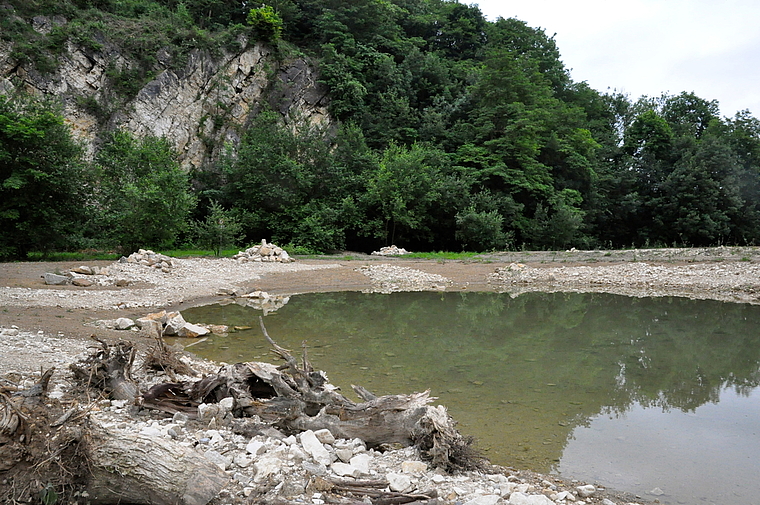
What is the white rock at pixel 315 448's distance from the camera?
4.01 m

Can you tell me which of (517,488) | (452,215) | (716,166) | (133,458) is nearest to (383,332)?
(517,488)

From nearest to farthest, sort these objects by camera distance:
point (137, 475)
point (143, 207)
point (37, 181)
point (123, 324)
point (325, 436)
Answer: point (137, 475)
point (325, 436)
point (123, 324)
point (37, 181)
point (143, 207)

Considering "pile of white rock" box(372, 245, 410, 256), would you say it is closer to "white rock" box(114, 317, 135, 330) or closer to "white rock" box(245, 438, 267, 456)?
"white rock" box(114, 317, 135, 330)

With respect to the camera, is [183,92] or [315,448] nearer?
[315,448]

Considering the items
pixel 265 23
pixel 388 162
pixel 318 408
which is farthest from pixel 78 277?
pixel 265 23

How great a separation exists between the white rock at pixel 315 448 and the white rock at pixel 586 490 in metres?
2.17

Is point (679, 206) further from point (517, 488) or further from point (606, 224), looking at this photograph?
point (517, 488)

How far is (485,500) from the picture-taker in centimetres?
357

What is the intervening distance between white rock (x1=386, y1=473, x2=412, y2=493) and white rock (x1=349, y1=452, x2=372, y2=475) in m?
0.24

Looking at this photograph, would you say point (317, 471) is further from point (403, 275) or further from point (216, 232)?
point (216, 232)

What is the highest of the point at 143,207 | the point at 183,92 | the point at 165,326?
the point at 183,92

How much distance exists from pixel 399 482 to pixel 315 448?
2.72ft

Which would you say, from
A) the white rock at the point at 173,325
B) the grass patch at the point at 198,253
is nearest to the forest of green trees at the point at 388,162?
the grass patch at the point at 198,253

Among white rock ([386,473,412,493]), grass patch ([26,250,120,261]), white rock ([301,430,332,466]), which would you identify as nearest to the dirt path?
grass patch ([26,250,120,261])
